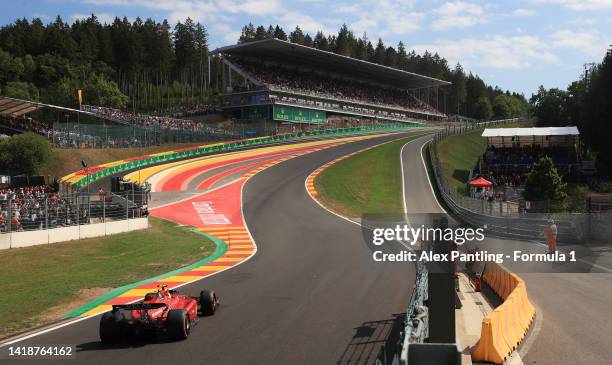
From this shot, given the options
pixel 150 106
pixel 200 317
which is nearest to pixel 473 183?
pixel 200 317

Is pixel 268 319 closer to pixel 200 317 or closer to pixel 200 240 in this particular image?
pixel 200 317

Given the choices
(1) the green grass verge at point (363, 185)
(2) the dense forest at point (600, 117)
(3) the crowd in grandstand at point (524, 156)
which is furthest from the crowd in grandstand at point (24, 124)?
(2) the dense forest at point (600, 117)

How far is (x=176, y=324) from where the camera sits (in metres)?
11.9

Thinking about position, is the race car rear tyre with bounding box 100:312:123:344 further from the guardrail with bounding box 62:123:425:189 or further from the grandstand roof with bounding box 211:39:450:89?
the grandstand roof with bounding box 211:39:450:89

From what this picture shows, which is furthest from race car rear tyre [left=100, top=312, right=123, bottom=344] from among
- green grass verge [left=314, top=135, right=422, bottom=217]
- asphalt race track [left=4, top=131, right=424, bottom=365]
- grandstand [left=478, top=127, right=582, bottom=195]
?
Result: grandstand [left=478, top=127, right=582, bottom=195]

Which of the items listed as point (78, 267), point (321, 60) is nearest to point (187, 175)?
point (78, 267)

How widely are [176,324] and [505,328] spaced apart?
679 cm

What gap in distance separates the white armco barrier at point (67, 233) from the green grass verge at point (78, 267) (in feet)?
1.59

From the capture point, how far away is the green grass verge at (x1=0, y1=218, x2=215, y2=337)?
15.2 meters

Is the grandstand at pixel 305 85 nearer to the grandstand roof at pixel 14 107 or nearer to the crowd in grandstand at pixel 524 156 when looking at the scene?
the grandstand roof at pixel 14 107

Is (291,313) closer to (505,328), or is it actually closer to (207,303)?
(207,303)

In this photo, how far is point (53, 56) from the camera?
4284 inches

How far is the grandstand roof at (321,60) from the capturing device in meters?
97.6

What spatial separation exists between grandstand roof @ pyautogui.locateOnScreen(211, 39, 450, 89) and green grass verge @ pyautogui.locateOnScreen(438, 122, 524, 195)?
33.0 m
